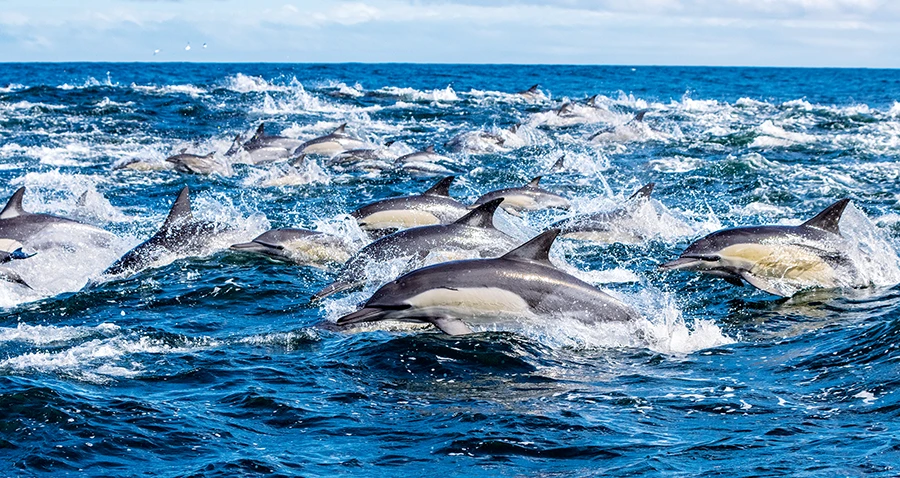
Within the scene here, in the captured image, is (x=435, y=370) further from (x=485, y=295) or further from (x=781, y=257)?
(x=781, y=257)

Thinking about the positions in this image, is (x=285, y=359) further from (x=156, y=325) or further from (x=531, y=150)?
(x=531, y=150)

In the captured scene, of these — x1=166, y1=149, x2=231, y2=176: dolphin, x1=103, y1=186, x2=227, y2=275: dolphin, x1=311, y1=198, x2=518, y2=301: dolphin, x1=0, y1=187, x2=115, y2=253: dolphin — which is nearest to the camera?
x1=311, y1=198, x2=518, y2=301: dolphin

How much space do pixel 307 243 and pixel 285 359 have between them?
4531mm

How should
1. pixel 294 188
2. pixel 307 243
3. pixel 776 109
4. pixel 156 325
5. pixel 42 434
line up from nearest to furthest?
pixel 42 434 → pixel 156 325 → pixel 307 243 → pixel 294 188 → pixel 776 109

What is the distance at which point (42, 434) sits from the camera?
6871 mm

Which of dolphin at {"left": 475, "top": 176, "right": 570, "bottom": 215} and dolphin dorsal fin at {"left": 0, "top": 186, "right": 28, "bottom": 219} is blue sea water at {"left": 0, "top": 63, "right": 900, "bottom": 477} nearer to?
dolphin at {"left": 475, "top": 176, "right": 570, "bottom": 215}

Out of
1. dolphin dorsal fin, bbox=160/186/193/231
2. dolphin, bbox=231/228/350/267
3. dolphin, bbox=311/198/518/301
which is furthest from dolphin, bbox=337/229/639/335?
dolphin dorsal fin, bbox=160/186/193/231

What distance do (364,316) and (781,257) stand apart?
15.9 feet

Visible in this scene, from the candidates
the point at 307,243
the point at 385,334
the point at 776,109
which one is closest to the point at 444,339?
the point at 385,334

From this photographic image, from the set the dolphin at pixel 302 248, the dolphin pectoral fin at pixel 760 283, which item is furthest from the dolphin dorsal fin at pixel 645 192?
the dolphin at pixel 302 248

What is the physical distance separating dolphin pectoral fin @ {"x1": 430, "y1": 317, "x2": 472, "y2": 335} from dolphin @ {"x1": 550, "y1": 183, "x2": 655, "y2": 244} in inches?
246

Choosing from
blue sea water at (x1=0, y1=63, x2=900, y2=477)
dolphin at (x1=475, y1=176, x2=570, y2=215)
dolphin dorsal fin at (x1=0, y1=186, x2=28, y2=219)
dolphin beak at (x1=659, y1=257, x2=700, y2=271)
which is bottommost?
blue sea water at (x1=0, y1=63, x2=900, y2=477)

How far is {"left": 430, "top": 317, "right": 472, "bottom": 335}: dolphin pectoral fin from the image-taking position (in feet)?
28.9

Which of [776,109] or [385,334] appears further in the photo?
[776,109]
